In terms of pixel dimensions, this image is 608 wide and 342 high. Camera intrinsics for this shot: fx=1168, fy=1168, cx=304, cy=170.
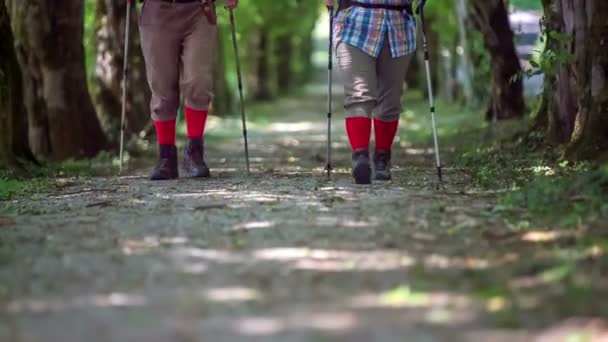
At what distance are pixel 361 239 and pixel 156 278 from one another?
1253 millimetres

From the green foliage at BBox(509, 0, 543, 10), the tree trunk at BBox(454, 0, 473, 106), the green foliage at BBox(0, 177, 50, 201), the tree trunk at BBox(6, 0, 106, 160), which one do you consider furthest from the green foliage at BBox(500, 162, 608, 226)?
the tree trunk at BBox(454, 0, 473, 106)

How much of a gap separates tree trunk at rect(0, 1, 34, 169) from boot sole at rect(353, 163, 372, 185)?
148 inches

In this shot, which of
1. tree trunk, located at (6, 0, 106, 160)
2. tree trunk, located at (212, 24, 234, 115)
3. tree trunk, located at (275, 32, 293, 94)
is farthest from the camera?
tree trunk, located at (275, 32, 293, 94)

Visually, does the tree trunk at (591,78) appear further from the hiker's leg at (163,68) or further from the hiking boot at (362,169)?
the hiker's leg at (163,68)

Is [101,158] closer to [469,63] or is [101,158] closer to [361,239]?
[361,239]

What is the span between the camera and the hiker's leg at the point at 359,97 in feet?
27.7

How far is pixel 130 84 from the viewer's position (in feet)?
54.5

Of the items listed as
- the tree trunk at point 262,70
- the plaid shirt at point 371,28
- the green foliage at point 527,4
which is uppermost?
the green foliage at point 527,4

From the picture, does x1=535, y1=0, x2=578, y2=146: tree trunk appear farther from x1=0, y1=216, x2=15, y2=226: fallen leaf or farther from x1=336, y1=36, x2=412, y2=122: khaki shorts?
x1=0, y1=216, x2=15, y2=226: fallen leaf

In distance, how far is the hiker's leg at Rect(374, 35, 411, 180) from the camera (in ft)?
28.7

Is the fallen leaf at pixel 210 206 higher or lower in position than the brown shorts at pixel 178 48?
lower

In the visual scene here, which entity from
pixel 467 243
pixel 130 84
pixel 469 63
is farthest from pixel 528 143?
pixel 469 63

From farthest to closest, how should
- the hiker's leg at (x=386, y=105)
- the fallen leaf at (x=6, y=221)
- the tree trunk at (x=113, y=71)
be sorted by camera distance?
the tree trunk at (x=113, y=71), the hiker's leg at (x=386, y=105), the fallen leaf at (x=6, y=221)

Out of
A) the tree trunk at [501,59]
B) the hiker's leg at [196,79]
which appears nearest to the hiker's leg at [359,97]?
the hiker's leg at [196,79]
